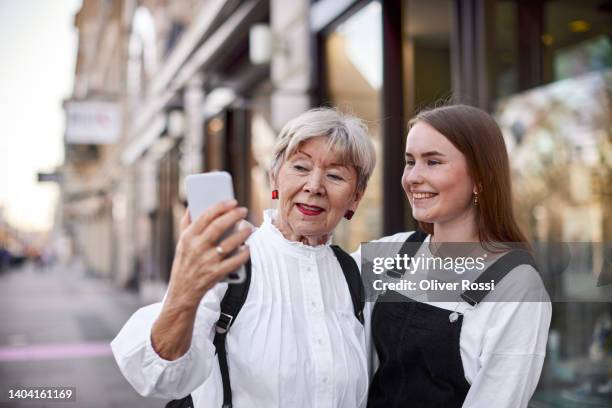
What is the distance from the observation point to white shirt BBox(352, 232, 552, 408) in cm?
150

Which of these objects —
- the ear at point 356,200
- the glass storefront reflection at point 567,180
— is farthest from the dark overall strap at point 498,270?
the glass storefront reflection at point 567,180

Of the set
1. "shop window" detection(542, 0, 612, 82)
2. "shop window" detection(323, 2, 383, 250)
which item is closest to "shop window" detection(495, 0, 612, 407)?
"shop window" detection(542, 0, 612, 82)

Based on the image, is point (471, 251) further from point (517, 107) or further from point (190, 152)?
point (190, 152)

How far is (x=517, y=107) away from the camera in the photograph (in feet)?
20.4

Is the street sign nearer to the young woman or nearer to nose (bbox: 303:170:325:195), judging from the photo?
nose (bbox: 303:170:325:195)

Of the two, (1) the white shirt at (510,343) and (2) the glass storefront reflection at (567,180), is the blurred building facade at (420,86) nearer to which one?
(2) the glass storefront reflection at (567,180)

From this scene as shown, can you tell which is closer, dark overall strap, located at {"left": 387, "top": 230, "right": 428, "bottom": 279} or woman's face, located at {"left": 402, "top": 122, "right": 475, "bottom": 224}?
woman's face, located at {"left": 402, "top": 122, "right": 475, "bottom": 224}

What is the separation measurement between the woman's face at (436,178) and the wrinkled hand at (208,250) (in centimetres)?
64

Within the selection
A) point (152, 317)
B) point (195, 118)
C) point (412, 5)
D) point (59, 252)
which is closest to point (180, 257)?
point (152, 317)

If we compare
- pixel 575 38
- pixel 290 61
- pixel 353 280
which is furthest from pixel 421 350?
pixel 290 61

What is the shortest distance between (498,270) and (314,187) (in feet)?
1.64

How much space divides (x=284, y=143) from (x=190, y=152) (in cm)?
1035

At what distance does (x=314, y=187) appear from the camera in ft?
5.49

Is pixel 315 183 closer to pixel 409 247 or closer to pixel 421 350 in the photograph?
pixel 409 247
